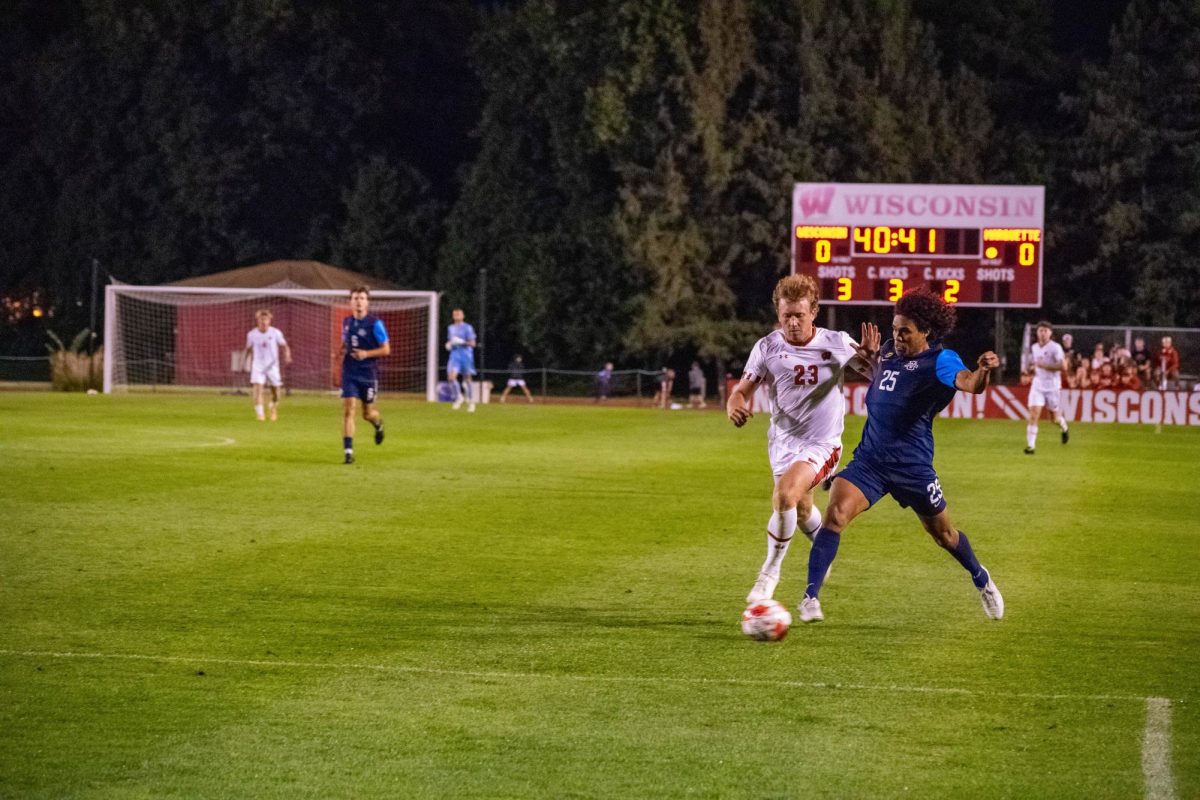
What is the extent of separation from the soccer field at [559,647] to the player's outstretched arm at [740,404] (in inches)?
48.5

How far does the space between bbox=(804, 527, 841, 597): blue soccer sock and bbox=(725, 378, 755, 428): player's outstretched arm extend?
0.83m

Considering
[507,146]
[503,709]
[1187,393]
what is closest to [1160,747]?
[503,709]

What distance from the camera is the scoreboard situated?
4062 centimetres

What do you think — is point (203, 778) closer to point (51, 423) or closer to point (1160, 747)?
point (1160, 747)

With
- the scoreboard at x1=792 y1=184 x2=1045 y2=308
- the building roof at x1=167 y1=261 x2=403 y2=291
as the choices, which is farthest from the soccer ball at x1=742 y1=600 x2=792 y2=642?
the building roof at x1=167 y1=261 x2=403 y2=291

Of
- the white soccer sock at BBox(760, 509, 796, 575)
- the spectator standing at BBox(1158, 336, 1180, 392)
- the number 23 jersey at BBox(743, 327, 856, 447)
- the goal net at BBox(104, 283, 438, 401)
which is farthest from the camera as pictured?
the goal net at BBox(104, 283, 438, 401)

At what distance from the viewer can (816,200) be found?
41.4 meters

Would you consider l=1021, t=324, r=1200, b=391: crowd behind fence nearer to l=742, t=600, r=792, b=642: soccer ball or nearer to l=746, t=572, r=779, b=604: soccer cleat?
l=746, t=572, r=779, b=604: soccer cleat

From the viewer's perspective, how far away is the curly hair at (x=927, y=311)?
977 cm

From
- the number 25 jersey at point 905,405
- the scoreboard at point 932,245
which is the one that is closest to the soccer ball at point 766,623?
the number 25 jersey at point 905,405

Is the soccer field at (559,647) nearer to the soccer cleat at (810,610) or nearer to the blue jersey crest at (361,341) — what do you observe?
the soccer cleat at (810,610)

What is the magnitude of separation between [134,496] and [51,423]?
13.5 m

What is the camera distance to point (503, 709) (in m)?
7.58

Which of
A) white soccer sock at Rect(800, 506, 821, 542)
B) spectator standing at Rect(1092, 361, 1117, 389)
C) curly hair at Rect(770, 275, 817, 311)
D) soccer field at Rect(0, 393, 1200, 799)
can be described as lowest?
soccer field at Rect(0, 393, 1200, 799)
